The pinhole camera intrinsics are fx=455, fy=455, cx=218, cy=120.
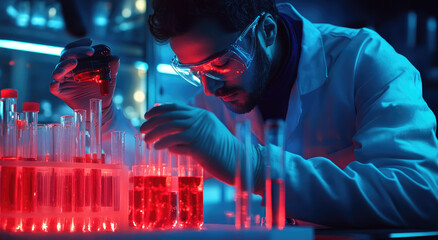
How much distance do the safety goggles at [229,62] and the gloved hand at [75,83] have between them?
31 centimetres

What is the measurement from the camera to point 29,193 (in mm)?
1257

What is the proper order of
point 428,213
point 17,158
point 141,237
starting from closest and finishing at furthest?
point 141,237
point 17,158
point 428,213

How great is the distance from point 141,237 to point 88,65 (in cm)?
102

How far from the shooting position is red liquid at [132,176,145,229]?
4.42ft

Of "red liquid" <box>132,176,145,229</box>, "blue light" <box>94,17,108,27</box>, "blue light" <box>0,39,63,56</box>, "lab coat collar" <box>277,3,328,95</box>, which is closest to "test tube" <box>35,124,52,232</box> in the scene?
"red liquid" <box>132,176,145,229</box>

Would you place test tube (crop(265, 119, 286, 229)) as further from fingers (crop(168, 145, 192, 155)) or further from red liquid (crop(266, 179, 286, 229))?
fingers (crop(168, 145, 192, 155))

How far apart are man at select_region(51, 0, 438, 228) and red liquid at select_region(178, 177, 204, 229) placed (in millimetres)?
82

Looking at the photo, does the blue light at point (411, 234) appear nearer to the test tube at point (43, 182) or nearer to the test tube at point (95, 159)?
the test tube at point (95, 159)

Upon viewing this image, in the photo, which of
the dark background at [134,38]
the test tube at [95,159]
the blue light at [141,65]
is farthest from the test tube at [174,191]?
the blue light at [141,65]

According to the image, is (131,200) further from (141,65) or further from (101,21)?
(101,21)

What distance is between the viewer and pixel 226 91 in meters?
2.06

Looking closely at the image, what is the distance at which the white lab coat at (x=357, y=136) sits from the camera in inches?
61.0

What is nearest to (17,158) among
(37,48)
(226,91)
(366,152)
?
(226,91)

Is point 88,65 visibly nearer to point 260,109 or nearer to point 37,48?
point 260,109
